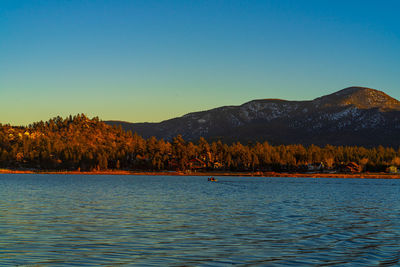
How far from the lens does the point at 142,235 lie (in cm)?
3422

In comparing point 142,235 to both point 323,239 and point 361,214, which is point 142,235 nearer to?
point 323,239

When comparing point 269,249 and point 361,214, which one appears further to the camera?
point 361,214

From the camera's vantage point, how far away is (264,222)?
43.7m

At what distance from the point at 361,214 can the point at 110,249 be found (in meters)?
37.4

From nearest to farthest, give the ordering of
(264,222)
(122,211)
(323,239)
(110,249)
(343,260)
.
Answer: (343,260)
(110,249)
(323,239)
(264,222)
(122,211)

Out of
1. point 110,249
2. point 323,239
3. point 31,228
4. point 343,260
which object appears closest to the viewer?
point 343,260

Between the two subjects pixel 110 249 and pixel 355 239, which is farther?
pixel 355 239

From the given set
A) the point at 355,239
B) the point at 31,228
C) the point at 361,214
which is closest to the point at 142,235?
the point at 31,228

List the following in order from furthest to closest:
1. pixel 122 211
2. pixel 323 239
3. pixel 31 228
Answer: pixel 122 211 → pixel 31 228 → pixel 323 239

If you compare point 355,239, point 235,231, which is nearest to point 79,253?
point 235,231

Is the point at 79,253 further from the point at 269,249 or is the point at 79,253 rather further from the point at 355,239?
the point at 355,239

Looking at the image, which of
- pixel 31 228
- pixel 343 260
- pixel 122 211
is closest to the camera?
pixel 343 260

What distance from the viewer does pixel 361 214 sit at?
53.6 metres

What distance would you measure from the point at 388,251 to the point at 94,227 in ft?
82.1
